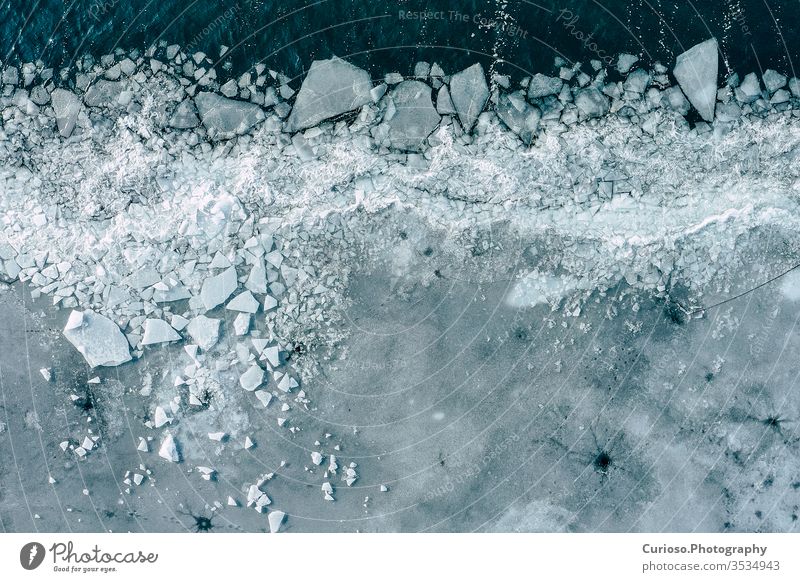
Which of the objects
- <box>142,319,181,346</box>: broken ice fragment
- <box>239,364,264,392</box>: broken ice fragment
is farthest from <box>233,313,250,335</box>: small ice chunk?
<box>142,319,181,346</box>: broken ice fragment

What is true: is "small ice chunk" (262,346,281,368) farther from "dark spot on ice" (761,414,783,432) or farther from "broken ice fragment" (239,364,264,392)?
"dark spot on ice" (761,414,783,432)

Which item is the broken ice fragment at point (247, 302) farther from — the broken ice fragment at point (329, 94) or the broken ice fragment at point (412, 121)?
the broken ice fragment at point (412, 121)

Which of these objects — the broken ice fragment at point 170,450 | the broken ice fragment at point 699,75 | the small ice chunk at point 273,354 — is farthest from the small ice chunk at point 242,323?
the broken ice fragment at point 699,75

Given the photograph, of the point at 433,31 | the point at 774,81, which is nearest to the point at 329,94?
the point at 433,31
